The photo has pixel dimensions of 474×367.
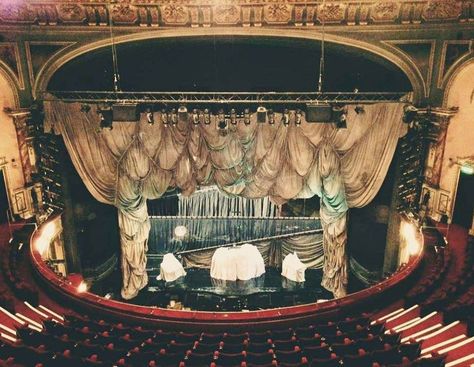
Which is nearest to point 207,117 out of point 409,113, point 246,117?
point 246,117

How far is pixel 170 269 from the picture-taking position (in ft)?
46.6

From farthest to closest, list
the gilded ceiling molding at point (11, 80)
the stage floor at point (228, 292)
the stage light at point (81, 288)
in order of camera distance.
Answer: the stage floor at point (228, 292), the gilded ceiling molding at point (11, 80), the stage light at point (81, 288)

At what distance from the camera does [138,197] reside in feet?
42.7

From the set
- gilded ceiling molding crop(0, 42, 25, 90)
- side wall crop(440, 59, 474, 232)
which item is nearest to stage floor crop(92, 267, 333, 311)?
side wall crop(440, 59, 474, 232)

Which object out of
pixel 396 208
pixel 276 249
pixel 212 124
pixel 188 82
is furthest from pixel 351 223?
pixel 188 82

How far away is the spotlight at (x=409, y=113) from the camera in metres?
10.9

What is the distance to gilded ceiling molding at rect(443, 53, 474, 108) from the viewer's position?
10.7m

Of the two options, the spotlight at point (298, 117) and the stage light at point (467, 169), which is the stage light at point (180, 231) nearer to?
the spotlight at point (298, 117)

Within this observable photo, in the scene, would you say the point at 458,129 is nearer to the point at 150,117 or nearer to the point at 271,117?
the point at 271,117

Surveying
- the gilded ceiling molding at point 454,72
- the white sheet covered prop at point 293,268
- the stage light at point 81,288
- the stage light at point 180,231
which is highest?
the gilded ceiling molding at point 454,72

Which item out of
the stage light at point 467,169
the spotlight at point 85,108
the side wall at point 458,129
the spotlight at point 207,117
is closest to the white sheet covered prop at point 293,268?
the side wall at point 458,129

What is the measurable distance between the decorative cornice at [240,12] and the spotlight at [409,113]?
2.09 meters

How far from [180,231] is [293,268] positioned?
410 cm

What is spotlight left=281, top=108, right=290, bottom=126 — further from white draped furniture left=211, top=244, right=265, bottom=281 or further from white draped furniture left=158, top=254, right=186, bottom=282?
white draped furniture left=158, top=254, right=186, bottom=282
